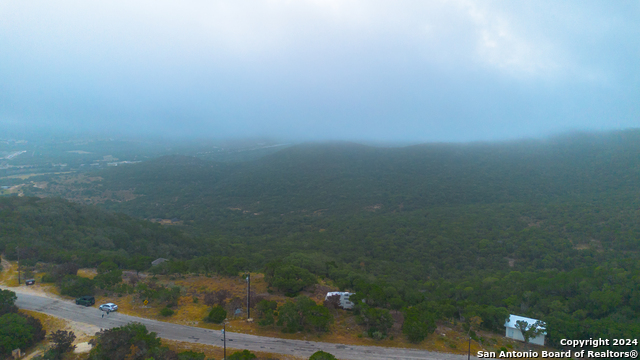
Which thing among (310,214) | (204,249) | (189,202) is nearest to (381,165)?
(310,214)

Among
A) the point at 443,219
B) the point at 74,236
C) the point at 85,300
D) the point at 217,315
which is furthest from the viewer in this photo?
the point at 443,219

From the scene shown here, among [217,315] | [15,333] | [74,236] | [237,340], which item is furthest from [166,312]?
[74,236]

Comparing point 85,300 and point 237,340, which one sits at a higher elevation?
point 85,300

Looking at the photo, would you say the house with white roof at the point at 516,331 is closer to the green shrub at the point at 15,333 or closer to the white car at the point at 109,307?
the white car at the point at 109,307

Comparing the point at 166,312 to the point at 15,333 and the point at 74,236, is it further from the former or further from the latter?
the point at 74,236

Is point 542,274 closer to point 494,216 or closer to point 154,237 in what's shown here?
point 494,216

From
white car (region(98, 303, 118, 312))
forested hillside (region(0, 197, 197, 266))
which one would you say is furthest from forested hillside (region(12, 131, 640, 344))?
white car (region(98, 303, 118, 312))
